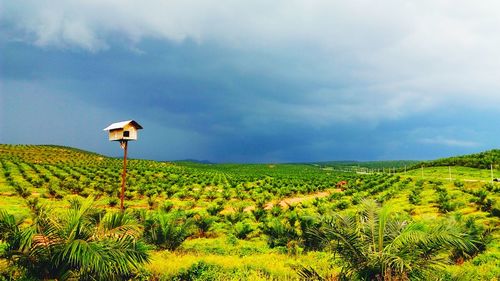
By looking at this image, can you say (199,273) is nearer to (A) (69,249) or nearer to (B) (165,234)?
(A) (69,249)

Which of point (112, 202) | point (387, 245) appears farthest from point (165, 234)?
point (112, 202)

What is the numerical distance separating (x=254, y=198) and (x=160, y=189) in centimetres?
872

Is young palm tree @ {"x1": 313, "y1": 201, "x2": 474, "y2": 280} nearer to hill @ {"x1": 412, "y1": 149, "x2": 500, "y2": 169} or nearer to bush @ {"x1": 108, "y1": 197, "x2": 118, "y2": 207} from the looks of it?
bush @ {"x1": 108, "y1": 197, "x2": 118, "y2": 207}

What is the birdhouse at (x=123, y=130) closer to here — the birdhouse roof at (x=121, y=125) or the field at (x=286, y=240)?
the birdhouse roof at (x=121, y=125)

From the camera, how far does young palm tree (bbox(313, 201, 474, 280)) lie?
6.42 metres

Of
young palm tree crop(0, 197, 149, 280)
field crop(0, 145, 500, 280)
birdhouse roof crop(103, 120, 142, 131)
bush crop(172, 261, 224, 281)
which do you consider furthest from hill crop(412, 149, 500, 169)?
young palm tree crop(0, 197, 149, 280)

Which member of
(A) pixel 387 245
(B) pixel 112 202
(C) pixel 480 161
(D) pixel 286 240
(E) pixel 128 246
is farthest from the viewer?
(C) pixel 480 161

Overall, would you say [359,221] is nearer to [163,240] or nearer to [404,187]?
[163,240]

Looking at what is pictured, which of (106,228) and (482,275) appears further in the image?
(482,275)

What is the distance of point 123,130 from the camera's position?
14805mm

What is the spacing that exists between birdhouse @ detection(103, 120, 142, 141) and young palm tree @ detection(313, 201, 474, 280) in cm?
1002

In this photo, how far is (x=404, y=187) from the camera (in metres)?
38.3

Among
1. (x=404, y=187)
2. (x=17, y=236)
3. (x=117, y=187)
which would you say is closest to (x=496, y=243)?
(x=17, y=236)

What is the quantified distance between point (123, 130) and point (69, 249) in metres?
8.68
